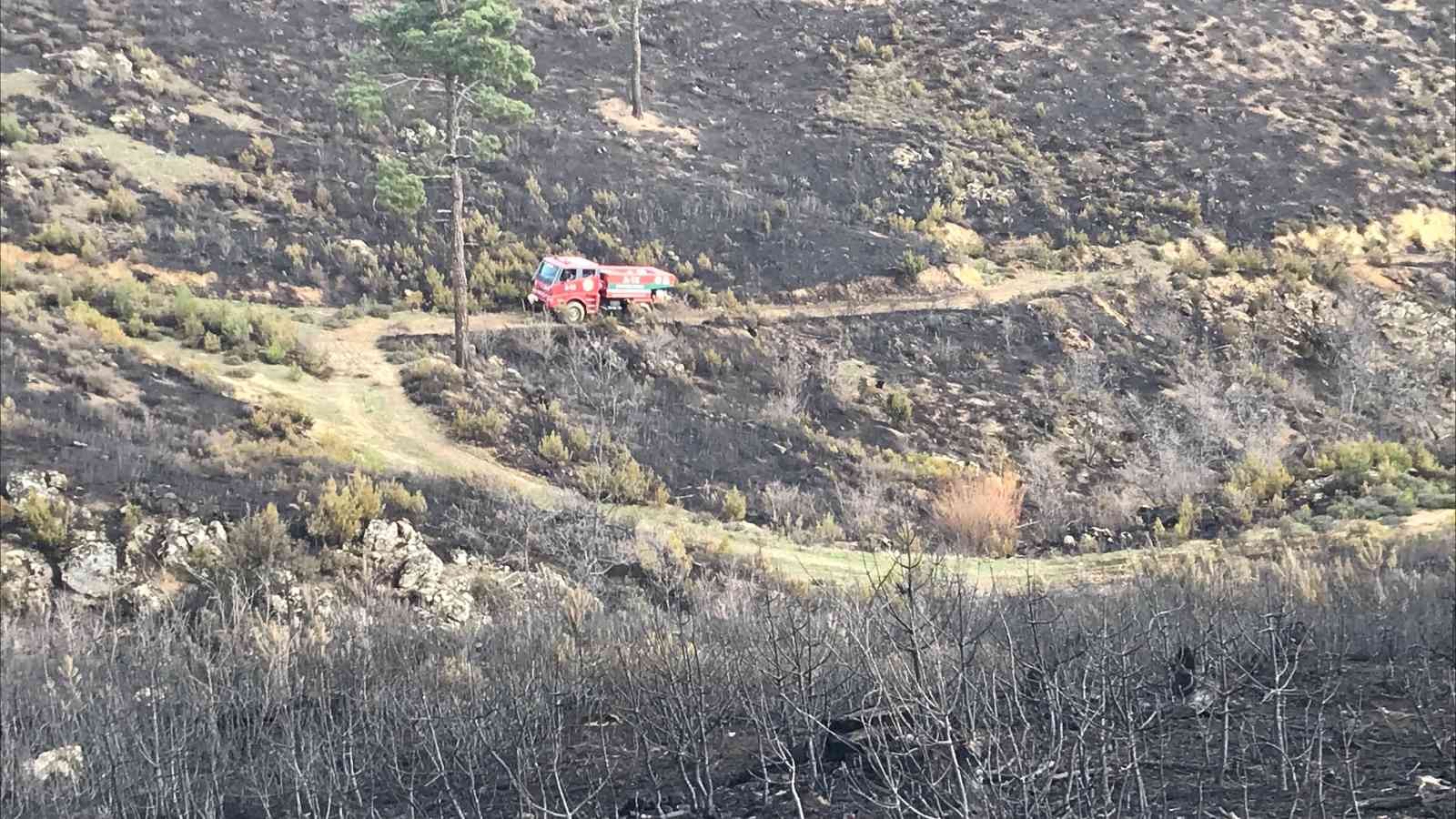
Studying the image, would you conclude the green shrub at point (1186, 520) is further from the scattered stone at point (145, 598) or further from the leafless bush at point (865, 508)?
the scattered stone at point (145, 598)

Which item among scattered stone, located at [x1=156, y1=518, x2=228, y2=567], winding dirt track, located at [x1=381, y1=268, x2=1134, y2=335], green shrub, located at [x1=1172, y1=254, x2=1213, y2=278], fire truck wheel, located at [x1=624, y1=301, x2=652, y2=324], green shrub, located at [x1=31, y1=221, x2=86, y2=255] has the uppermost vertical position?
green shrub, located at [x1=31, y1=221, x2=86, y2=255]

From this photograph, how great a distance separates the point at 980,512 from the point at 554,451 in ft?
23.3

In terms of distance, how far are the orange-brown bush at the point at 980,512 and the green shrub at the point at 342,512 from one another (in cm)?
789

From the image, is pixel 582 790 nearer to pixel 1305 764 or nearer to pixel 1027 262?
pixel 1305 764

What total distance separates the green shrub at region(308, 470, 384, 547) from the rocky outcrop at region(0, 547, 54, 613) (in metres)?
2.62

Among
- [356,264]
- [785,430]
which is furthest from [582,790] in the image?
[356,264]

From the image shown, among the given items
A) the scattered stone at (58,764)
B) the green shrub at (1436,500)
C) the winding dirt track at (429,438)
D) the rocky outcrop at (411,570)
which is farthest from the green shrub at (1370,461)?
the scattered stone at (58,764)

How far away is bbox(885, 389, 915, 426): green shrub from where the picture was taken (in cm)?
2333

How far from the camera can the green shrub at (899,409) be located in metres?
23.3

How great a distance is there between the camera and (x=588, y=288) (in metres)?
25.6

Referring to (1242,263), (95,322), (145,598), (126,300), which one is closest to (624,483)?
(145,598)

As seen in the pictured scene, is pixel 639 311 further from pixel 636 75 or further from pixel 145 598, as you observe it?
pixel 145 598

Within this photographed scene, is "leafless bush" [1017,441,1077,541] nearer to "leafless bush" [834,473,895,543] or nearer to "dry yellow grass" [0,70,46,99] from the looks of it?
"leafless bush" [834,473,895,543]

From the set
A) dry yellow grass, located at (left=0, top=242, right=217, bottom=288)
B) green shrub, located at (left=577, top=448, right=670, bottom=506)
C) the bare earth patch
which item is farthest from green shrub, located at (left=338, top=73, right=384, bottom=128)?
the bare earth patch
